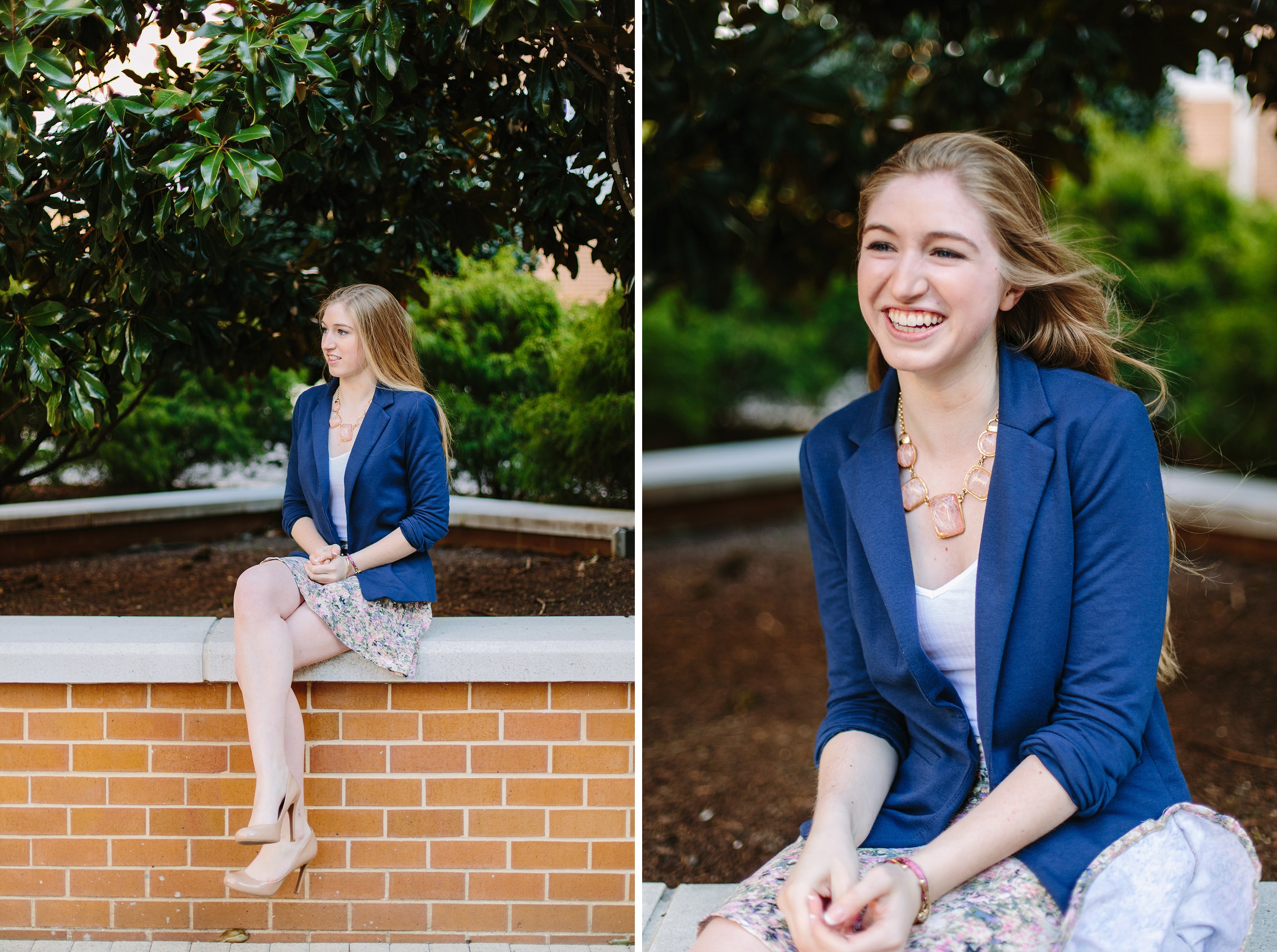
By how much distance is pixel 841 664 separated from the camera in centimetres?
191

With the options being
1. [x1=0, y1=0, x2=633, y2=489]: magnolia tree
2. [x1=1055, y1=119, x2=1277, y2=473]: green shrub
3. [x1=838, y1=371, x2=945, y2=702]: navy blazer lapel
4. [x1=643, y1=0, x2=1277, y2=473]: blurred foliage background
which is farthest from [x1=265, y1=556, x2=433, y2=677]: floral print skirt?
[x1=1055, y1=119, x2=1277, y2=473]: green shrub

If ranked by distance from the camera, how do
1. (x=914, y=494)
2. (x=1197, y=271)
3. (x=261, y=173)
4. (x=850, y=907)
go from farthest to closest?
(x=1197, y=271) < (x=261, y=173) < (x=914, y=494) < (x=850, y=907)

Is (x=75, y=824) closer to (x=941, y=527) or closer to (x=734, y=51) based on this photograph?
(x=941, y=527)

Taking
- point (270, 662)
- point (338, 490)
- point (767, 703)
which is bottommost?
point (767, 703)

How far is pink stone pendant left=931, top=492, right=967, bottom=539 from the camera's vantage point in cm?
180

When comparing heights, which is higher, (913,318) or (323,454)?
(913,318)

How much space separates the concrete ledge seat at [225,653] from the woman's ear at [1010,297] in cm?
103

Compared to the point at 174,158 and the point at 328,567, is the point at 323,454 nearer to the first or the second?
the point at 328,567

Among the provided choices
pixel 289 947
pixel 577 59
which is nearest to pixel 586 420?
pixel 577 59

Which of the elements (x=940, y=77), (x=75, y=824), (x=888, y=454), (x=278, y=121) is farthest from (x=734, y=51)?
(x=75, y=824)

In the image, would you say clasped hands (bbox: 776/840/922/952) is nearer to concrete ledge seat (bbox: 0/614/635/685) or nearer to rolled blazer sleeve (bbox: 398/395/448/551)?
concrete ledge seat (bbox: 0/614/635/685)

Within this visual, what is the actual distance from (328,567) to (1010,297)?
1370mm

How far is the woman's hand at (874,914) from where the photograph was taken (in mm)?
1484

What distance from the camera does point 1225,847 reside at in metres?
1.63
